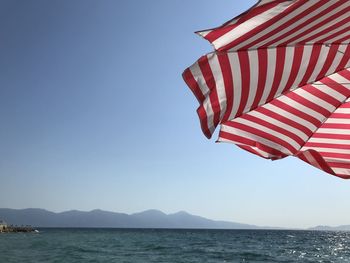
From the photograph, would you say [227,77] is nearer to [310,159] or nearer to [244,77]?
[244,77]

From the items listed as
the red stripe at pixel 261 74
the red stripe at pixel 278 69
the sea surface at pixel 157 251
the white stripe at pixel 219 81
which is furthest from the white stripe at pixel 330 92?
the sea surface at pixel 157 251

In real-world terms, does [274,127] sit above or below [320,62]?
below

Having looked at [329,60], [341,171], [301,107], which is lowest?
[341,171]

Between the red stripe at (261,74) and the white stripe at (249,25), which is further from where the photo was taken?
the red stripe at (261,74)

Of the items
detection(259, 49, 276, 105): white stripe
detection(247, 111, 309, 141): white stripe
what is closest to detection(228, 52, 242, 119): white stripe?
detection(259, 49, 276, 105): white stripe

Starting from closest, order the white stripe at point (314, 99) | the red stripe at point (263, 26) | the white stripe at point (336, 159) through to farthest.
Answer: the red stripe at point (263, 26), the white stripe at point (314, 99), the white stripe at point (336, 159)

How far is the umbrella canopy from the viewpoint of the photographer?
2547 millimetres

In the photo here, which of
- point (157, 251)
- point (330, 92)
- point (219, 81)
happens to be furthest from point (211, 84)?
point (157, 251)

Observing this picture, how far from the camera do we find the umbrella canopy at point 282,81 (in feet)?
8.36

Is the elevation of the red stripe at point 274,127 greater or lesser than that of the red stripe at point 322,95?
lesser

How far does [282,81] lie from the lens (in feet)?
10.4

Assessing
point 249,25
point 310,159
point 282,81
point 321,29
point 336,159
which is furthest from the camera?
point 336,159

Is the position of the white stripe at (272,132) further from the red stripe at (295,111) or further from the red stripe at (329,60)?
the red stripe at (329,60)

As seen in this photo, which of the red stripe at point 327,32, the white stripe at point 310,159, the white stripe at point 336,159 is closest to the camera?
the red stripe at point 327,32
